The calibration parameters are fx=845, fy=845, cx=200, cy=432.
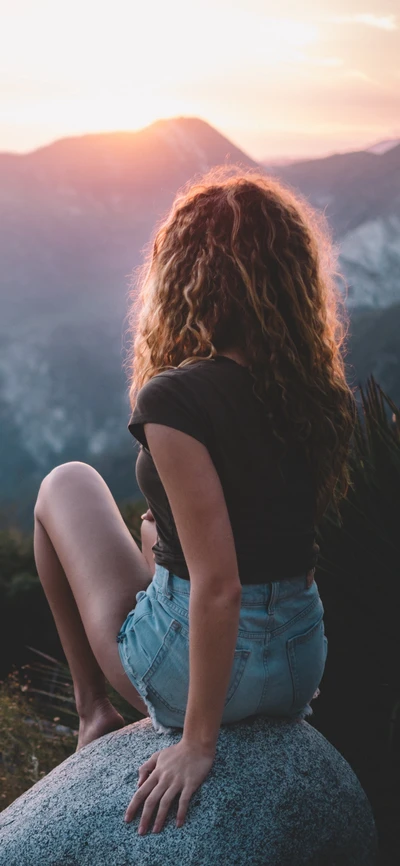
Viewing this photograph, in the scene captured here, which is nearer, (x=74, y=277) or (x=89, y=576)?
(x=89, y=576)

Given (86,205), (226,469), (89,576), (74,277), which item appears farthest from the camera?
(86,205)

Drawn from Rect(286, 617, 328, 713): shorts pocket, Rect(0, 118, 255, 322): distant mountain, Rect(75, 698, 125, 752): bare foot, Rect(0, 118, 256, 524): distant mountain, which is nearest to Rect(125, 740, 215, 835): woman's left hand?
Rect(286, 617, 328, 713): shorts pocket

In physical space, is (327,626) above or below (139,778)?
below

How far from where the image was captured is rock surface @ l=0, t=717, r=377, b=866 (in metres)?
1.62

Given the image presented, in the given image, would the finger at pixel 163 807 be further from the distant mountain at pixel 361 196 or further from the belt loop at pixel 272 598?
the distant mountain at pixel 361 196

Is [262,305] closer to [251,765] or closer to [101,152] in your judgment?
[251,765]

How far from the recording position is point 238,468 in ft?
5.57

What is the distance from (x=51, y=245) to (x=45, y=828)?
14.8 meters

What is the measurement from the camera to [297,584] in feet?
5.99

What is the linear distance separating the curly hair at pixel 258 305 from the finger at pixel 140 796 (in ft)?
2.22

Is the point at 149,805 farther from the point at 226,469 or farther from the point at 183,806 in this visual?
the point at 226,469

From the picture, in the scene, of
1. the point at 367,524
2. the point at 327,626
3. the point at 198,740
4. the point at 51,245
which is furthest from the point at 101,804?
the point at 51,245

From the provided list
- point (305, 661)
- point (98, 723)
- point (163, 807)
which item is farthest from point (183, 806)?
point (98, 723)

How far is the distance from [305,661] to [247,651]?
0.17 m
